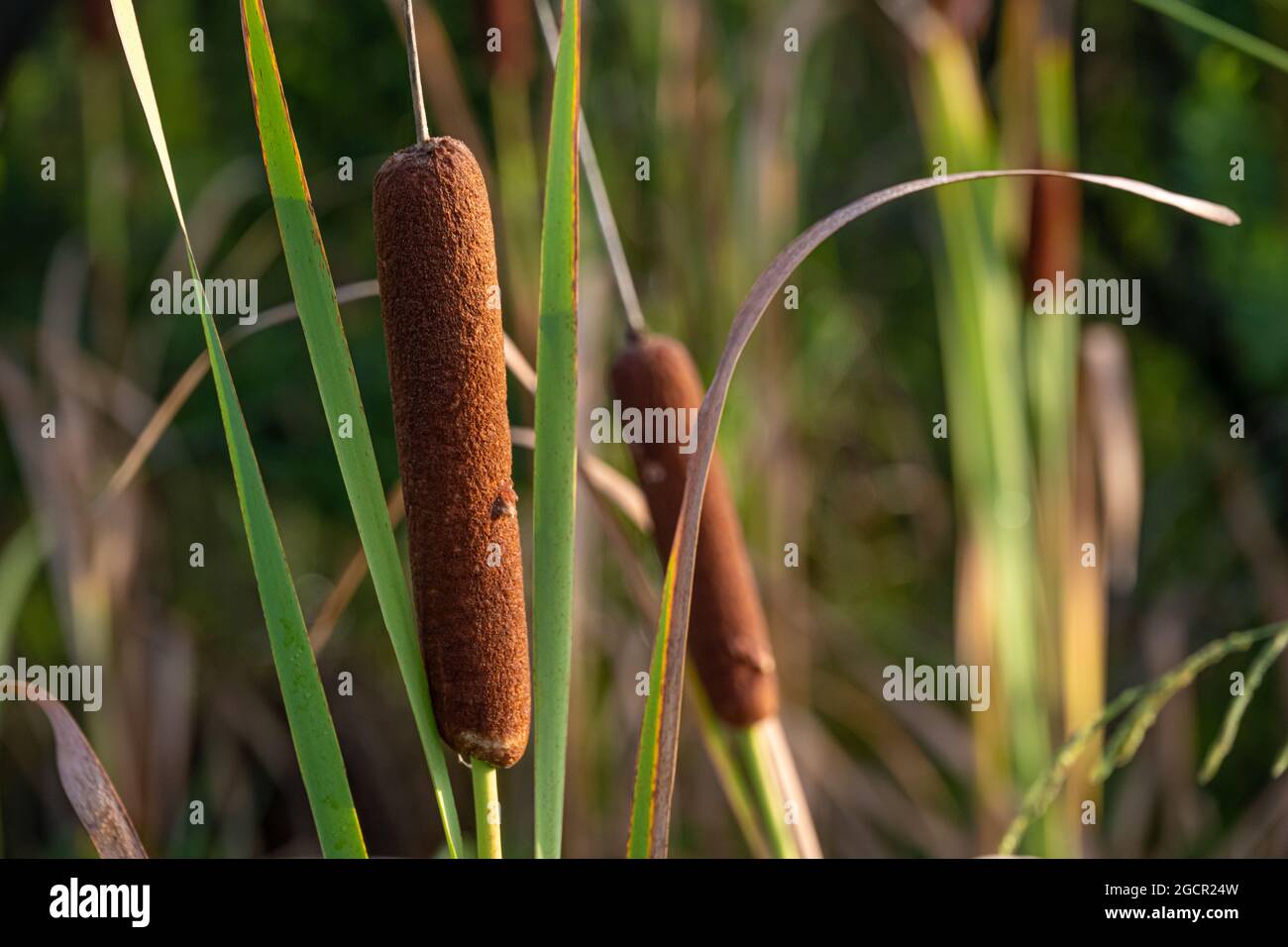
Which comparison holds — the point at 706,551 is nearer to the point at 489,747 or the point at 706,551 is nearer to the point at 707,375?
the point at 489,747

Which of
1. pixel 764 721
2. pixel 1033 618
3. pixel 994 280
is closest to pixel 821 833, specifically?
pixel 1033 618

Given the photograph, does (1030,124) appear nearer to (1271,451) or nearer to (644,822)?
(1271,451)

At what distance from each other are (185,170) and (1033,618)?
1847mm

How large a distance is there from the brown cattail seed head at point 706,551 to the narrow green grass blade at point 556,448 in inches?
7.5

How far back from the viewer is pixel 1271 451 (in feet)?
7.75

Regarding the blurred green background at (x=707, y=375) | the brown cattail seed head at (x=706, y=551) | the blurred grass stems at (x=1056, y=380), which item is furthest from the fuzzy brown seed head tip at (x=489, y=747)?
the blurred grass stems at (x=1056, y=380)

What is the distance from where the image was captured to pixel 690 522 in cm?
62

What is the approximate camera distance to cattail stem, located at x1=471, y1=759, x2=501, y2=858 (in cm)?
64

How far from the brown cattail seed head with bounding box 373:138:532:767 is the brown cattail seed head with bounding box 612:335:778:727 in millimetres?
229

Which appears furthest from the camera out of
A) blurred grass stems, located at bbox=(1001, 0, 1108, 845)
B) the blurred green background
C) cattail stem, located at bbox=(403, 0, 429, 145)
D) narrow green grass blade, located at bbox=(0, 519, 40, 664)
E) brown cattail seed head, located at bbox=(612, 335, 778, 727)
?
the blurred green background

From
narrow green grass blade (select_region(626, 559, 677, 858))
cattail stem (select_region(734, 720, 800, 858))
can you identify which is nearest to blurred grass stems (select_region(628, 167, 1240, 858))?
narrow green grass blade (select_region(626, 559, 677, 858))

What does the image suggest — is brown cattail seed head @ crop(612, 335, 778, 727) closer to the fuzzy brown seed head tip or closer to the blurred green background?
the fuzzy brown seed head tip

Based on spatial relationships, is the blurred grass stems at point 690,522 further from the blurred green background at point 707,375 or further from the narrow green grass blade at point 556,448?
the blurred green background at point 707,375

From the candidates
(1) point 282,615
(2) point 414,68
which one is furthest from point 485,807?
(2) point 414,68
